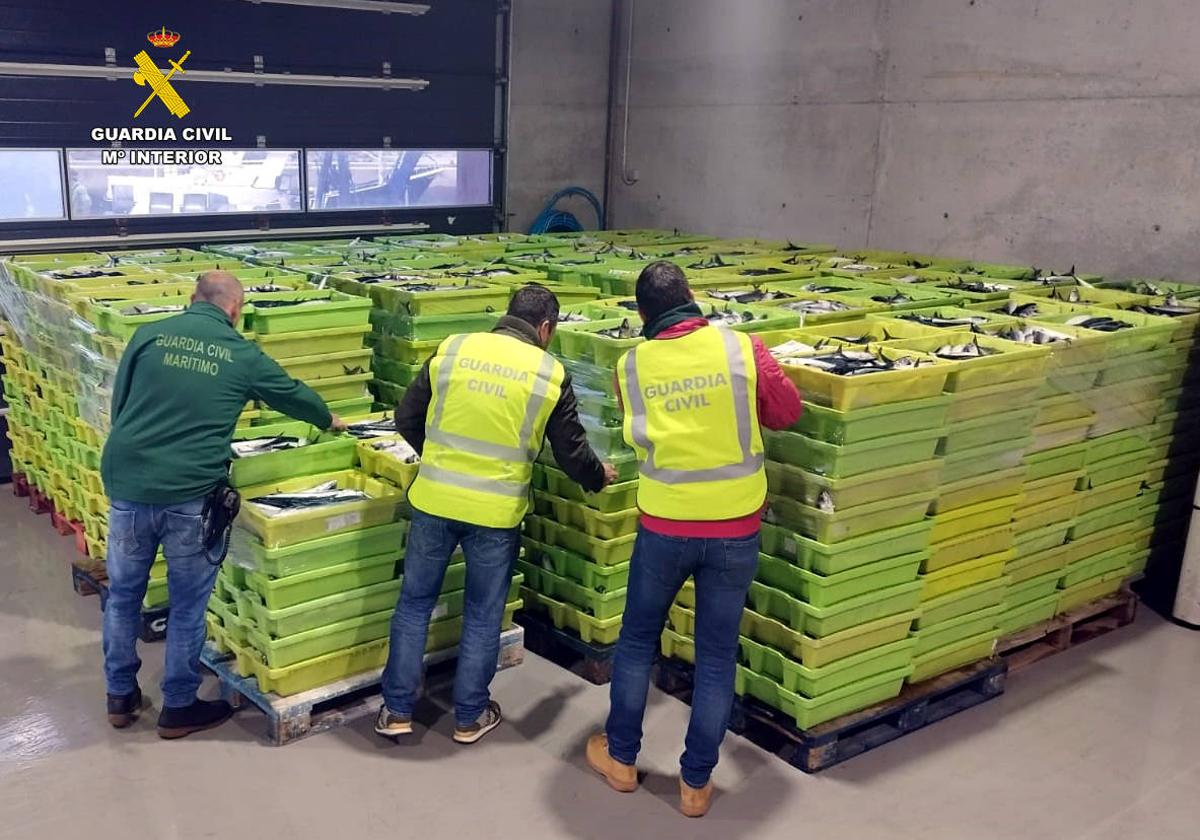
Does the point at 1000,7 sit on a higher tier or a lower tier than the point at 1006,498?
higher

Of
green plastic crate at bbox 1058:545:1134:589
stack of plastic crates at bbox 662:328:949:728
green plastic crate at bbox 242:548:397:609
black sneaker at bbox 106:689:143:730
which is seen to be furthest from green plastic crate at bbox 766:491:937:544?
black sneaker at bbox 106:689:143:730

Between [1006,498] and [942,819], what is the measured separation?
1.56 metres

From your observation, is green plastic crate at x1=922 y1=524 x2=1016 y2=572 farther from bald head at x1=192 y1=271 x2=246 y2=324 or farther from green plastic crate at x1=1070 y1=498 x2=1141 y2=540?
bald head at x1=192 y1=271 x2=246 y2=324

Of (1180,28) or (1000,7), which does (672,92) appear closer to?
(1000,7)

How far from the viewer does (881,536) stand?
4477 mm

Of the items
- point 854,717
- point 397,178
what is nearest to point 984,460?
point 854,717

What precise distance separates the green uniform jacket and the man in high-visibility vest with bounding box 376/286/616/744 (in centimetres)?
72

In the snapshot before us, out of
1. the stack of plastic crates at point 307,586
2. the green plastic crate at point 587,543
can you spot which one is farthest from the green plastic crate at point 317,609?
the green plastic crate at point 587,543

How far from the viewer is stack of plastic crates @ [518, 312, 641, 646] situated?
5.01 metres

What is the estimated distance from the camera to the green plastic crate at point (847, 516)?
14.1ft

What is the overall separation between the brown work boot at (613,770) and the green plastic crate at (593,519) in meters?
1.01

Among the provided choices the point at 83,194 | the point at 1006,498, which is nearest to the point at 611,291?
the point at 1006,498

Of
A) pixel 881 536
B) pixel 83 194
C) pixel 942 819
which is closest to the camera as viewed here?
pixel 942 819

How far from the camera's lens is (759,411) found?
4055 millimetres
